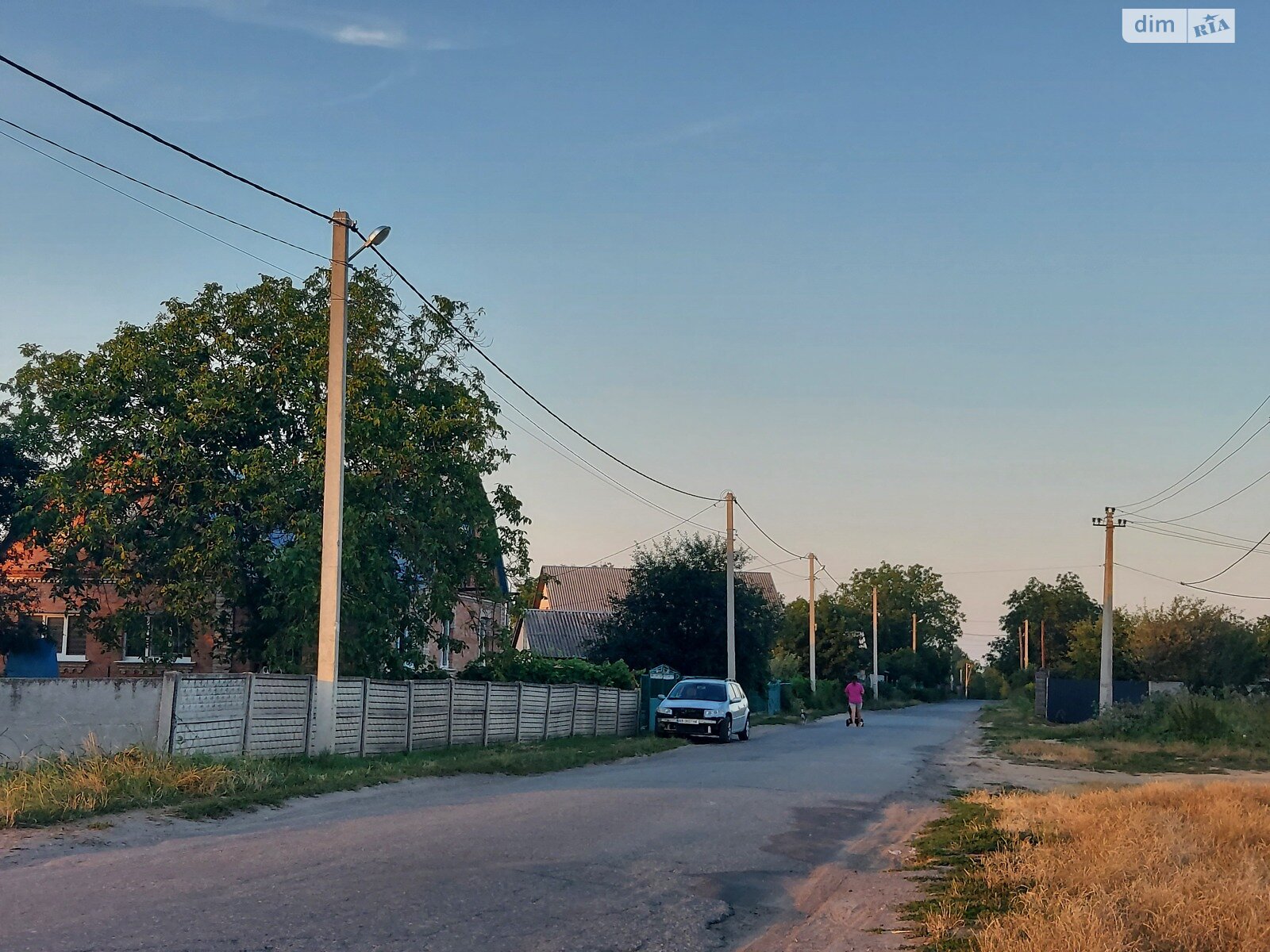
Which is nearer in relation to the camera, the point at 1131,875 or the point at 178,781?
the point at 1131,875

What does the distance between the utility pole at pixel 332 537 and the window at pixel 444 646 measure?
720 centimetres

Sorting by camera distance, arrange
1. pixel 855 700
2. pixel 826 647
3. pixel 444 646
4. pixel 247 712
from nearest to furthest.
Result: pixel 247 712 < pixel 444 646 < pixel 855 700 < pixel 826 647

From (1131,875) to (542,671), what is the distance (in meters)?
22.9

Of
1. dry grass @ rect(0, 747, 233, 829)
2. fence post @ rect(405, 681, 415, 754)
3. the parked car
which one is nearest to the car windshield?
the parked car

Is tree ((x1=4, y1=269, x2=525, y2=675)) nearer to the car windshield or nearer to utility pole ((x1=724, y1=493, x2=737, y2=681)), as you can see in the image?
the car windshield

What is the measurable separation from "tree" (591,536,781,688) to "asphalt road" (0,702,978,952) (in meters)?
29.9

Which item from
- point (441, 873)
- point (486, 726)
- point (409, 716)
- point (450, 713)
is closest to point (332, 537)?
point (409, 716)

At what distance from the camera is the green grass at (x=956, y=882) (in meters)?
8.09

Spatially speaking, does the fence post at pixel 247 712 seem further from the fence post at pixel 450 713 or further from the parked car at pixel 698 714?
the parked car at pixel 698 714

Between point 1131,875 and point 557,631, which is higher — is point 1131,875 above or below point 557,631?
below

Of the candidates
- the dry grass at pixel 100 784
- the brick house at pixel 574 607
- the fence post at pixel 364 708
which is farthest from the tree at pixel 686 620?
the dry grass at pixel 100 784

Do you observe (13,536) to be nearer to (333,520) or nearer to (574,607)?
(333,520)

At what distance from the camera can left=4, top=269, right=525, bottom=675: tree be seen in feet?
77.2

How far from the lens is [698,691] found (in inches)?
1261
